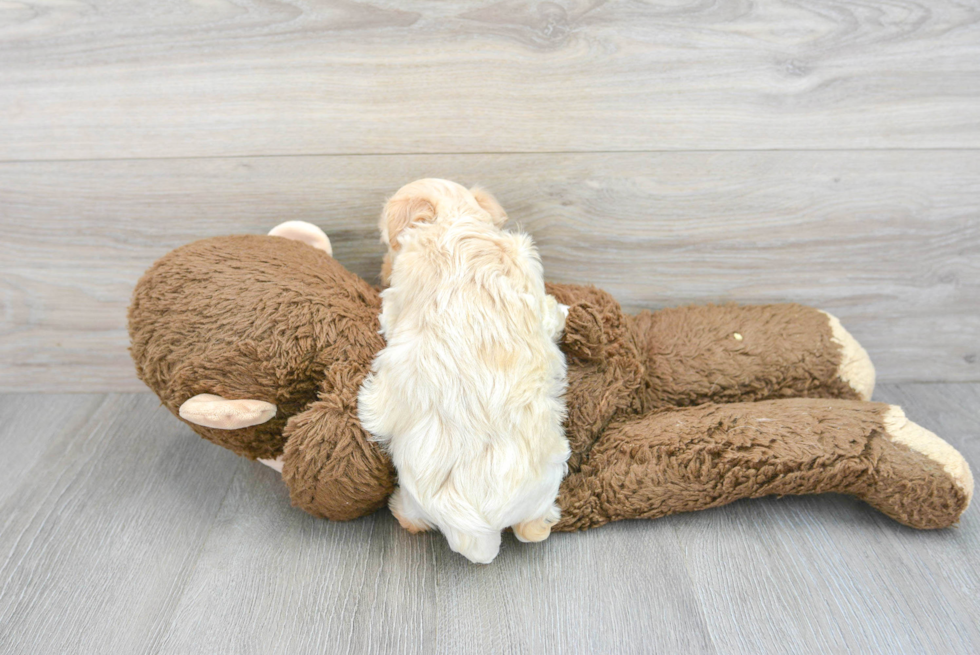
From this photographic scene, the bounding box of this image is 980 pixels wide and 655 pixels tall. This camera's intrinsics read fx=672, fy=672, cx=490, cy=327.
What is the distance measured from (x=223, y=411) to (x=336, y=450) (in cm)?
14

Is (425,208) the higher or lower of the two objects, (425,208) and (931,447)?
the higher

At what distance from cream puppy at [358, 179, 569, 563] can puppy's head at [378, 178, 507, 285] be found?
24 millimetres

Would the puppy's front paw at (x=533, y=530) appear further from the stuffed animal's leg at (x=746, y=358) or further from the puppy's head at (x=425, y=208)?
the puppy's head at (x=425, y=208)

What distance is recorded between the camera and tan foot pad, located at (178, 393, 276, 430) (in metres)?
0.76

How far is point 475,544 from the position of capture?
73 cm

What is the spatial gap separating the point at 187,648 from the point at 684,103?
0.89 meters

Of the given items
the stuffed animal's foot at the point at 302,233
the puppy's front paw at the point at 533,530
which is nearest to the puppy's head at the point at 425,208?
the stuffed animal's foot at the point at 302,233

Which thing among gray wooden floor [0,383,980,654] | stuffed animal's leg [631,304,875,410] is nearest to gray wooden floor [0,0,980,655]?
gray wooden floor [0,383,980,654]

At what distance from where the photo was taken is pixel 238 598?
2.45 feet

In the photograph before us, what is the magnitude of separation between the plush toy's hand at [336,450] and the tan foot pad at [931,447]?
0.60 meters

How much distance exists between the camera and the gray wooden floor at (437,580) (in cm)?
70

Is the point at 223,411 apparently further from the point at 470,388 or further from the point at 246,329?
the point at 470,388

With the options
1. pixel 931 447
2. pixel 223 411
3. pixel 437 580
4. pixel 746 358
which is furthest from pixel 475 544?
pixel 931 447

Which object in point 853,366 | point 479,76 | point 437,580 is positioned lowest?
point 437,580
